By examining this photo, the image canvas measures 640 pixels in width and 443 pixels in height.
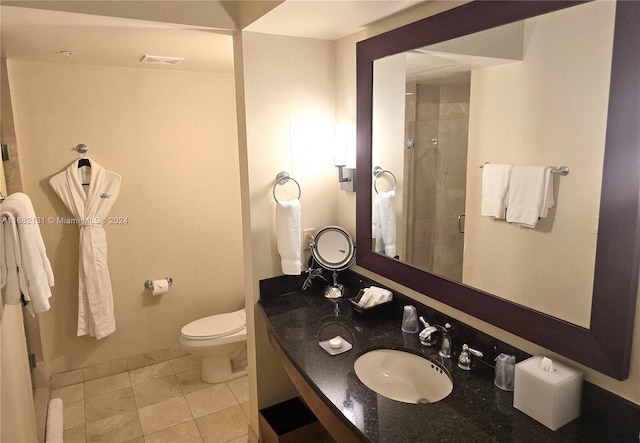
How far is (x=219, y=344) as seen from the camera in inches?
121

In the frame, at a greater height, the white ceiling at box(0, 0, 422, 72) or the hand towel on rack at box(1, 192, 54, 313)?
the white ceiling at box(0, 0, 422, 72)

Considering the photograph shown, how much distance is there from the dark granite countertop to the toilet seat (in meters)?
1.22

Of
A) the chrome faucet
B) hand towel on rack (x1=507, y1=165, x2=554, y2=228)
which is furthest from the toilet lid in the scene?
hand towel on rack (x1=507, y1=165, x2=554, y2=228)

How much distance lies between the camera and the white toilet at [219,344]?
10.0 feet

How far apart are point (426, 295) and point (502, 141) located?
733 millimetres

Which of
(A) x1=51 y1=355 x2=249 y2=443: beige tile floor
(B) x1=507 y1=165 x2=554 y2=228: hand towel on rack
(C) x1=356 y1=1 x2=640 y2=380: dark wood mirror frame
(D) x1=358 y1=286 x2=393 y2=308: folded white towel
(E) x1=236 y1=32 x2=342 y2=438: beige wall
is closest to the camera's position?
(C) x1=356 y1=1 x2=640 y2=380: dark wood mirror frame

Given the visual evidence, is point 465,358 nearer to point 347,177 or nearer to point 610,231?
point 610,231

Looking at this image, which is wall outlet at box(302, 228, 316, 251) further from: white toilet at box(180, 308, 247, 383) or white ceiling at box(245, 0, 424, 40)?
white ceiling at box(245, 0, 424, 40)

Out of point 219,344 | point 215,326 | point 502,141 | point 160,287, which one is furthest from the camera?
point 160,287

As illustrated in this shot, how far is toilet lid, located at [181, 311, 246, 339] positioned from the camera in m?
3.08

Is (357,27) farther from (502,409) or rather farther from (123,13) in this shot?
(502,409)

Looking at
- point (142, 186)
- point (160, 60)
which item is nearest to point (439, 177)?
point (160, 60)

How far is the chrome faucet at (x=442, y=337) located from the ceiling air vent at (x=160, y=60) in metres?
2.20

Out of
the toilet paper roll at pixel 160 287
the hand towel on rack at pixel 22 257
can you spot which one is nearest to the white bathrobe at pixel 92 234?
the toilet paper roll at pixel 160 287
